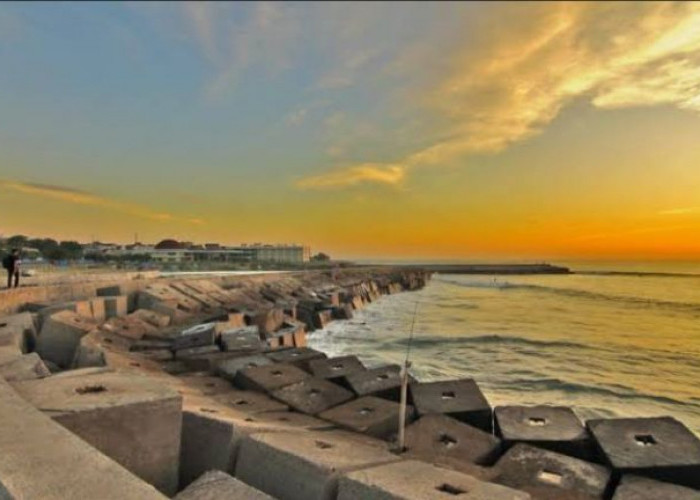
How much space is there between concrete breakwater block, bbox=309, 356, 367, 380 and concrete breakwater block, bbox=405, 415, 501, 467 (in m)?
2.03

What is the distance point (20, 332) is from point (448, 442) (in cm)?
558

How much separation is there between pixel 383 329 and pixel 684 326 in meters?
13.5

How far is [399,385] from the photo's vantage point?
21.4ft

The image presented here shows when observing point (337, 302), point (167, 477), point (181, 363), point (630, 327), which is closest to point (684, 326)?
point (630, 327)

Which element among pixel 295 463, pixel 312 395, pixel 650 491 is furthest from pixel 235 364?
pixel 650 491

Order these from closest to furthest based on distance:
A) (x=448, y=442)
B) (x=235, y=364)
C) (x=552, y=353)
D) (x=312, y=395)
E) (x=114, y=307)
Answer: (x=448, y=442) < (x=312, y=395) < (x=235, y=364) < (x=114, y=307) < (x=552, y=353)

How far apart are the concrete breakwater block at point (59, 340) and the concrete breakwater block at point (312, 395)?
3.10 m

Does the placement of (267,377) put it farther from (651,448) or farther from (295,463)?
(651,448)

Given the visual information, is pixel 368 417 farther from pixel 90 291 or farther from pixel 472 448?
pixel 90 291

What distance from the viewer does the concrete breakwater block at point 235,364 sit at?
6805 millimetres

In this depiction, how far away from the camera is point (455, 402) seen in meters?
5.74

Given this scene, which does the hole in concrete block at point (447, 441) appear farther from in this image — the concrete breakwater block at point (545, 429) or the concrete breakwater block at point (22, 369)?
the concrete breakwater block at point (22, 369)

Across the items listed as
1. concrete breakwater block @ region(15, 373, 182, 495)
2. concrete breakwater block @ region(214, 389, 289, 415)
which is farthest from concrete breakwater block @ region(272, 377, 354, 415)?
concrete breakwater block @ region(15, 373, 182, 495)

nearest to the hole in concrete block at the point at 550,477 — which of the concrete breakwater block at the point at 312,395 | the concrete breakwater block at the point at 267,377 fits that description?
the concrete breakwater block at the point at 312,395
